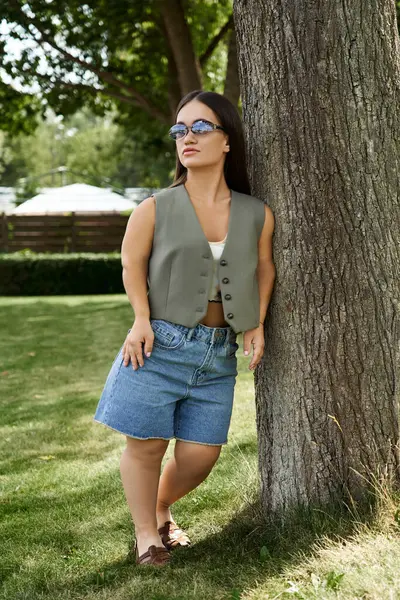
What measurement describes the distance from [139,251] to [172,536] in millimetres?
1258

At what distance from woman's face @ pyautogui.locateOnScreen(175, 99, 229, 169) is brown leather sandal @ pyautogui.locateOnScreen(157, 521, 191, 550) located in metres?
1.52

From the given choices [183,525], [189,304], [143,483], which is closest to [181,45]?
[183,525]

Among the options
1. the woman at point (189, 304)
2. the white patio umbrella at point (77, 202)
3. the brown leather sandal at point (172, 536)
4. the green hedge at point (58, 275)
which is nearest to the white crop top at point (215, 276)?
the woman at point (189, 304)

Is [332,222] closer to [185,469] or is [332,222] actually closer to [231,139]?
[231,139]

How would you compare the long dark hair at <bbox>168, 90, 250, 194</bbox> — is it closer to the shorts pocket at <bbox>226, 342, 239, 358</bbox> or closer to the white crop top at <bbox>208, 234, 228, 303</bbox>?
the white crop top at <bbox>208, 234, 228, 303</bbox>

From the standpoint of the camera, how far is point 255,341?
3.28 meters

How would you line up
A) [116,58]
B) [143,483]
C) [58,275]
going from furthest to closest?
[58,275]
[116,58]
[143,483]

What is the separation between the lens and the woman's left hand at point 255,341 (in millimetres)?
3279

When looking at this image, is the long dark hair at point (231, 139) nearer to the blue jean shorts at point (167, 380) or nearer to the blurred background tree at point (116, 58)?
the blue jean shorts at point (167, 380)

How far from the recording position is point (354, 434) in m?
3.24

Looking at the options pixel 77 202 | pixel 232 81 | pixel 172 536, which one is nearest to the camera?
pixel 172 536

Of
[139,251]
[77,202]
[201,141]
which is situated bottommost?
[77,202]

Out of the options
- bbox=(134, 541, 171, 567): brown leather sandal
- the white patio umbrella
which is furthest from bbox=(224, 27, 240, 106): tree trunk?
the white patio umbrella

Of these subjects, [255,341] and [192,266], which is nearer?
[192,266]
